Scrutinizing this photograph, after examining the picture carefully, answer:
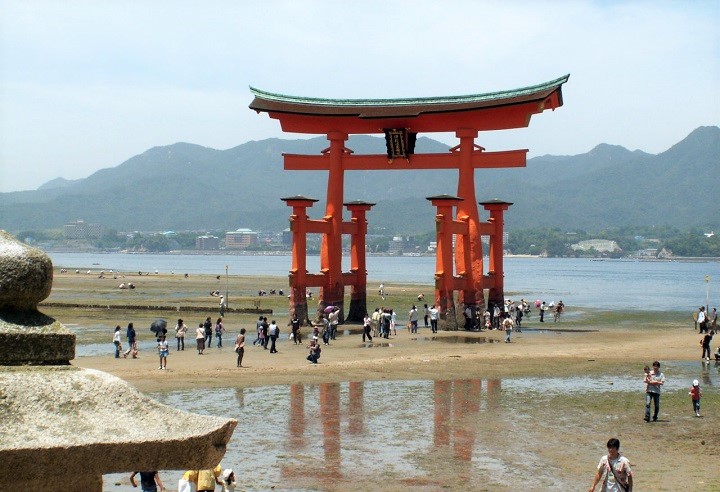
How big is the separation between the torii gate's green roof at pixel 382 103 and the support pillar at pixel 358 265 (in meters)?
5.03

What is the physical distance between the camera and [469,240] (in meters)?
44.0

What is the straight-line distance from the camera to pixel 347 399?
2373 cm

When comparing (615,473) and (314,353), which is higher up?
(615,473)

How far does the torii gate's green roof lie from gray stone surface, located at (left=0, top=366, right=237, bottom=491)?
3775 centimetres

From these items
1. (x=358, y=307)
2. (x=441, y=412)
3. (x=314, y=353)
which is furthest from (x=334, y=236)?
(x=441, y=412)

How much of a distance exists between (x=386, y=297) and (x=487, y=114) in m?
32.5

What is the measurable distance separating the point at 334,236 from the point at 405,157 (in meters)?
5.04

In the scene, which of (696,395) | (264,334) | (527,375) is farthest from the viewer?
(264,334)

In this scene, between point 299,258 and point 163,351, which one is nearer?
point 163,351

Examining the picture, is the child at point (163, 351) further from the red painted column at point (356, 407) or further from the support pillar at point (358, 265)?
the support pillar at point (358, 265)

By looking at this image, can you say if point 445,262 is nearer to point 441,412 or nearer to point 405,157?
point 405,157

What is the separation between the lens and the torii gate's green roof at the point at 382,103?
42088mm

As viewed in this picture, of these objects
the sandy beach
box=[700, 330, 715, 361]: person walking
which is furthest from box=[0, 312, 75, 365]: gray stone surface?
box=[700, 330, 715, 361]: person walking

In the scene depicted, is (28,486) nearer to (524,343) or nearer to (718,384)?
(718,384)
